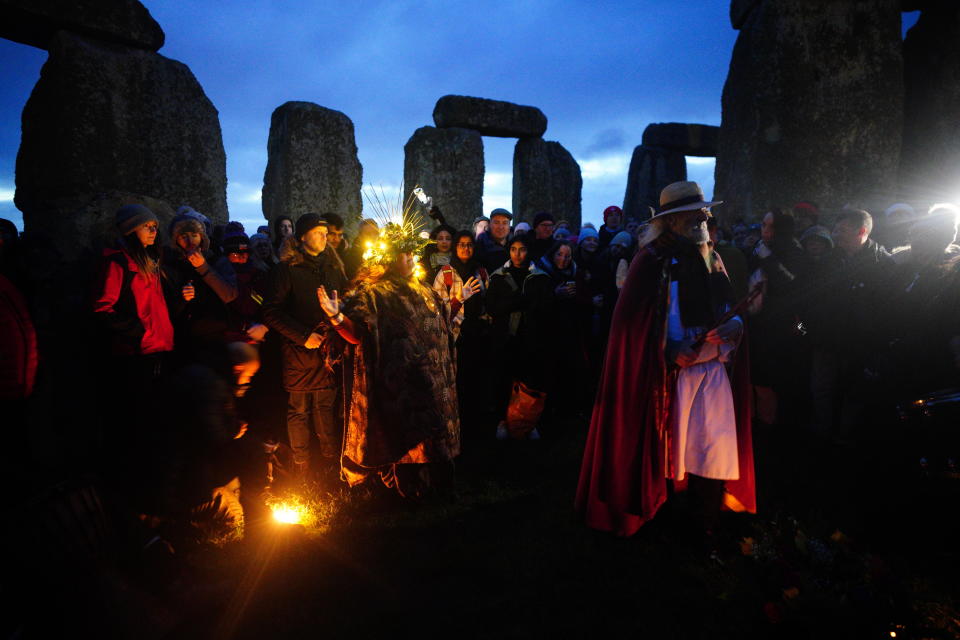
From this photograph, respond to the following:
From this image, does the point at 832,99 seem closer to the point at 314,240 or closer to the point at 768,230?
the point at 768,230

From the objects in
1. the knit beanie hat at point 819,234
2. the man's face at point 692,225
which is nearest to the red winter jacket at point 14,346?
the man's face at point 692,225

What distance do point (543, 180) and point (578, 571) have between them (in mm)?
11981

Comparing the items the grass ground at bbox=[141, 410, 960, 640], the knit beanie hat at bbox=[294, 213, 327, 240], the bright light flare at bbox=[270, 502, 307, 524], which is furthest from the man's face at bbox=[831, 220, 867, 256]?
the bright light flare at bbox=[270, 502, 307, 524]

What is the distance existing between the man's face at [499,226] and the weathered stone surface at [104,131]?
134 inches

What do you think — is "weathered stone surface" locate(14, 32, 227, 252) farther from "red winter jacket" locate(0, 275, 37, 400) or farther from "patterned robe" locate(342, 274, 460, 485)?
"patterned robe" locate(342, 274, 460, 485)

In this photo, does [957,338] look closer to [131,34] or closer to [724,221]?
[724,221]

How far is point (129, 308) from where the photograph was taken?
3506 millimetres

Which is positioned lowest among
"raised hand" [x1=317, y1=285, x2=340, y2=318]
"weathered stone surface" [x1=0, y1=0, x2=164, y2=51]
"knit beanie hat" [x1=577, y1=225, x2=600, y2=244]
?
"raised hand" [x1=317, y1=285, x2=340, y2=318]

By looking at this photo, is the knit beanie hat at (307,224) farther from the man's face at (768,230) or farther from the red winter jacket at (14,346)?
the man's face at (768,230)

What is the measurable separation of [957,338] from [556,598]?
3.22m

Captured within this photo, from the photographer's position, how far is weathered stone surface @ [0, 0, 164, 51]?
4445mm

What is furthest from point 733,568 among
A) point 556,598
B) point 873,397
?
point 873,397

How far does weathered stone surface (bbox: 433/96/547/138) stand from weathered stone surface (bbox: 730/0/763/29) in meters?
5.52

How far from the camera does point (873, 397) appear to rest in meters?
4.57
